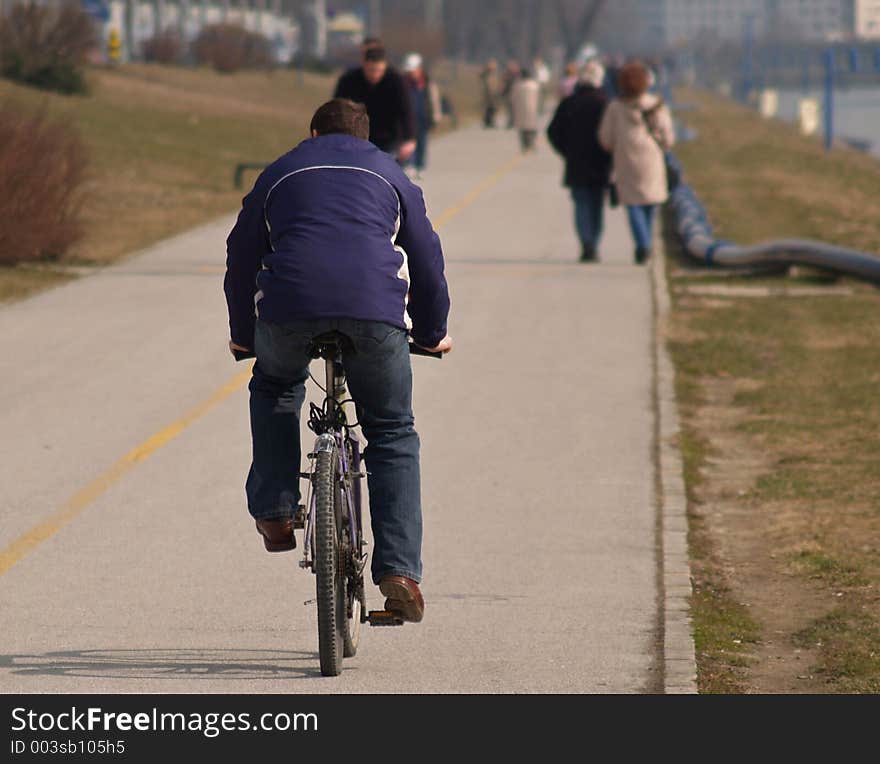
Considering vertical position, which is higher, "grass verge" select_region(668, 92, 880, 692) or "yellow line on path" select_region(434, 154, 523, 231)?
"grass verge" select_region(668, 92, 880, 692)

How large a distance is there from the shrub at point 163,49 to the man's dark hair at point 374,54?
1752 inches

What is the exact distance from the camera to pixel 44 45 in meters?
41.3

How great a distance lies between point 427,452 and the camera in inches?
421

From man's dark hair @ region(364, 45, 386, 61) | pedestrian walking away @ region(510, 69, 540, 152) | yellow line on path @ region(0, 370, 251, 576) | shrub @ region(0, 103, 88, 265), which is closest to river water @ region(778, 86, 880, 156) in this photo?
pedestrian walking away @ region(510, 69, 540, 152)

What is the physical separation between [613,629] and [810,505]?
8.93 feet

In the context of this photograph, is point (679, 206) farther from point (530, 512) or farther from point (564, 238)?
point (530, 512)

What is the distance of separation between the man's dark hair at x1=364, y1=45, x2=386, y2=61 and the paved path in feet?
9.41

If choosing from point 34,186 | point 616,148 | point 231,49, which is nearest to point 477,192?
point 616,148

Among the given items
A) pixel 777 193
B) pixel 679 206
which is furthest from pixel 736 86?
pixel 679 206

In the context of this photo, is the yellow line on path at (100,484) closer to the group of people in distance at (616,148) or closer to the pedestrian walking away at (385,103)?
the group of people in distance at (616,148)

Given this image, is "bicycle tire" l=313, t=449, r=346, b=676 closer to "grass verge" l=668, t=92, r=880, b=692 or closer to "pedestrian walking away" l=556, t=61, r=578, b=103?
"grass verge" l=668, t=92, r=880, b=692

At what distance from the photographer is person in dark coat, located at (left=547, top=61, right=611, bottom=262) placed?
18.9m

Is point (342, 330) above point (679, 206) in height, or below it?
above

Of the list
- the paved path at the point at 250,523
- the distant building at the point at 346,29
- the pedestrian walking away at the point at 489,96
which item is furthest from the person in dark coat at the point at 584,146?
the distant building at the point at 346,29
